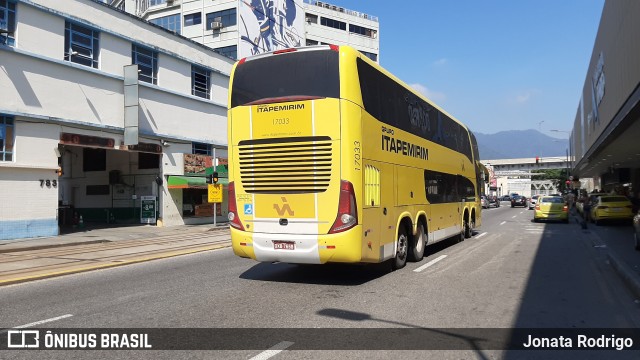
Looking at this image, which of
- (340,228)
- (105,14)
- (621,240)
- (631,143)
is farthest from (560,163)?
(340,228)

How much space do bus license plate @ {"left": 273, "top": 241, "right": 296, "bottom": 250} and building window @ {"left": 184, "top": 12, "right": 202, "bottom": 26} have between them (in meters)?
54.0

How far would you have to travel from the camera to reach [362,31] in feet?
240

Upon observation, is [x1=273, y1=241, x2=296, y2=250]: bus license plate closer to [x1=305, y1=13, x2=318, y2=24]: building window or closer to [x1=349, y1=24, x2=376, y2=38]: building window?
[x1=305, y1=13, x2=318, y2=24]: building window

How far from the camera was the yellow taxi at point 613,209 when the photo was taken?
74.9ft

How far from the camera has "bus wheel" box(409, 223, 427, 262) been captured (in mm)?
10844

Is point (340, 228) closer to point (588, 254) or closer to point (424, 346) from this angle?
point (424, 346)

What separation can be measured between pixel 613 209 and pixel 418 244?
667 inches

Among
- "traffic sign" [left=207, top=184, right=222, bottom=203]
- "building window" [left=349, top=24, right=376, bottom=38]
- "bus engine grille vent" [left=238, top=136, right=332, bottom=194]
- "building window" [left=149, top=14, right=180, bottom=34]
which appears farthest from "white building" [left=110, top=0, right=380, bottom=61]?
"bus engine grille vent" [left=238, top=136, right=332, bottom=194]

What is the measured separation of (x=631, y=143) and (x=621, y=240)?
810 cm

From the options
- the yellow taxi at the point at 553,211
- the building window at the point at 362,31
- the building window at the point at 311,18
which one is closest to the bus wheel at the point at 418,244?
the yellow taxi at the point at 553,211

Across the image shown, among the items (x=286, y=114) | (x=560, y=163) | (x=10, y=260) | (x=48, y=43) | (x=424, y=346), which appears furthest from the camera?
(x=560, y=163)

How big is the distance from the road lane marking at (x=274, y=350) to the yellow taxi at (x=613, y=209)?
2313cm

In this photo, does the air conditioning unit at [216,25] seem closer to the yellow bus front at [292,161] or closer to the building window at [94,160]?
the building window at [94,160]

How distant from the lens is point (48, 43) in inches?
736
